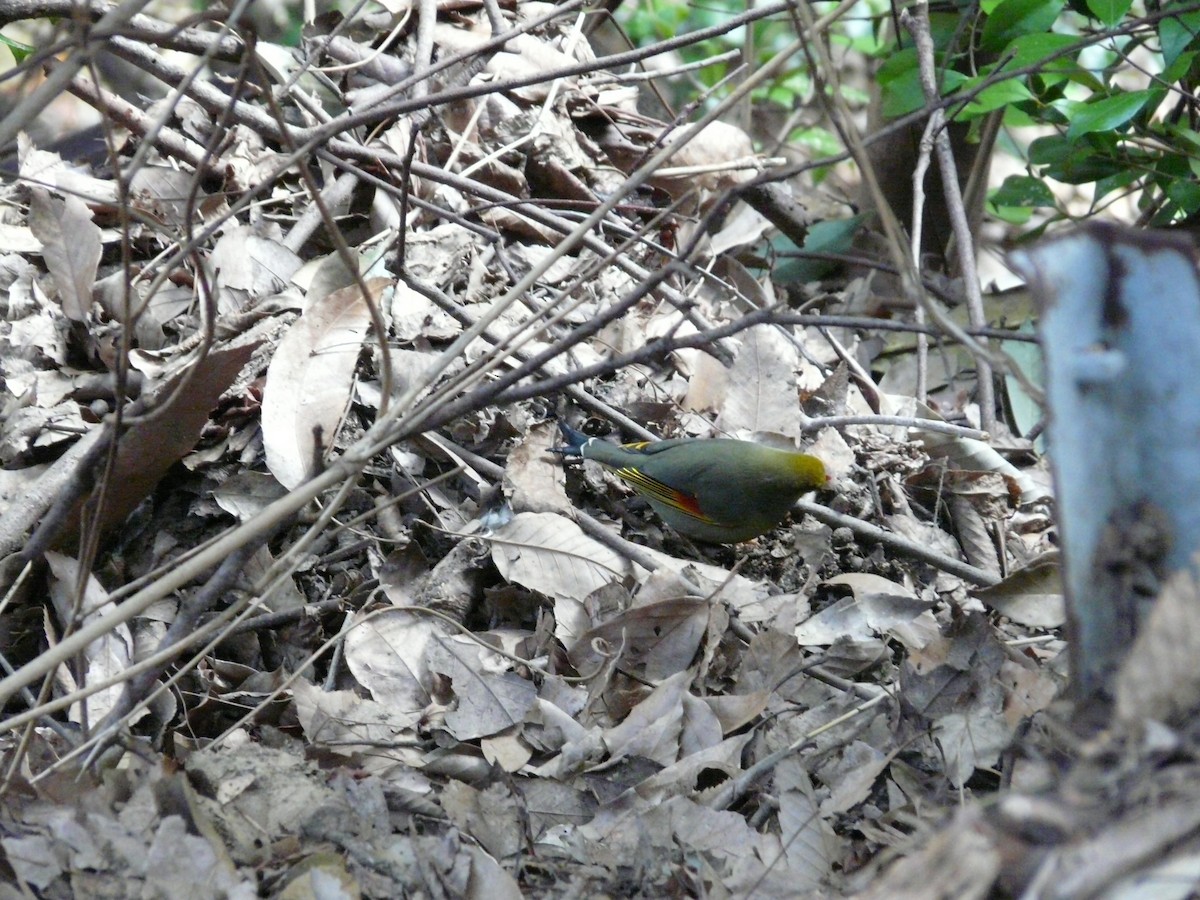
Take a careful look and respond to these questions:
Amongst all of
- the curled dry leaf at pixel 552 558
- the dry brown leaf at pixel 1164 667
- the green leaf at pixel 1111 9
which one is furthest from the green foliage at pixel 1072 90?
the dry brown leaf at pixel 1164 667

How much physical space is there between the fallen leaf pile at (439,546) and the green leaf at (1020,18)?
1235mm

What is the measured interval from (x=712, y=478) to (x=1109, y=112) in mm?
1898

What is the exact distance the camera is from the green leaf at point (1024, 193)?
15.4 ft

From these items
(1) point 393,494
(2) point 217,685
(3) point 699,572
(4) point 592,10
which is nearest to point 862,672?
(3) point 699,572

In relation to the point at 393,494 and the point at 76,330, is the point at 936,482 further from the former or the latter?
the point at 76,330

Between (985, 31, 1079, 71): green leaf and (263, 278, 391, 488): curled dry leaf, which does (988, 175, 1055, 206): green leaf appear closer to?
(985, 31, 1079, 71): green leaf

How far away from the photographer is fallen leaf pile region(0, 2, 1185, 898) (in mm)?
2045

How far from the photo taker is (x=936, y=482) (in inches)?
145

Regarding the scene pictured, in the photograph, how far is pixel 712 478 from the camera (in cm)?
353

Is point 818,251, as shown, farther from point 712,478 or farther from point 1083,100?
point 712,478

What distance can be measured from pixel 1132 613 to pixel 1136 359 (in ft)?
1.10

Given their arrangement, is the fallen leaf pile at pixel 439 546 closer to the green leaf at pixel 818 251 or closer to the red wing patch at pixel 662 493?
the red wing patch at pixel 662 493

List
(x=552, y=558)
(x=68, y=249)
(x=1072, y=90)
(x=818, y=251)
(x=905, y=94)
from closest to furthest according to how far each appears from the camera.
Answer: (x=552, y=558) < (x=68, y=249) < (x=905, y=94) < (x=1072, y=90) < (x=818, y=251)

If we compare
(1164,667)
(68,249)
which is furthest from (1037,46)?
(68,249)
